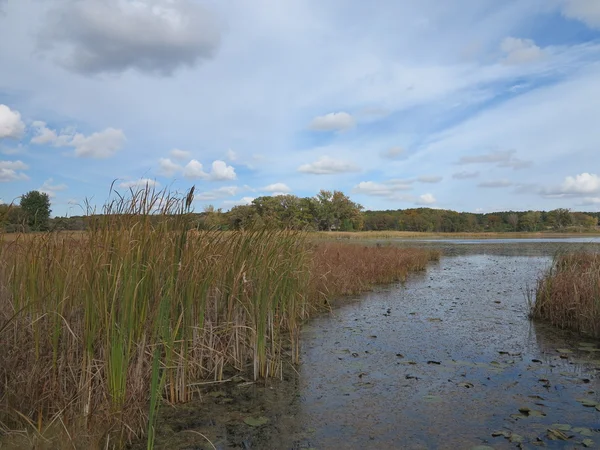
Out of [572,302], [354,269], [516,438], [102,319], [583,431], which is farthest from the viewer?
[354,269]

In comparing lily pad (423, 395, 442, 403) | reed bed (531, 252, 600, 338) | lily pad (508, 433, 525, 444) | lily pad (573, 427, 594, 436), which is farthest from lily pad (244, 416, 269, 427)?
reed bed (531, 252, 600, 338)

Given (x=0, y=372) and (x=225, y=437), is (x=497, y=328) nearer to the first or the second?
(x=225, y=437)

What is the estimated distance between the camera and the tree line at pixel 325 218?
4793mm

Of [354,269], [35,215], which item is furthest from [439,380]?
[354,269]

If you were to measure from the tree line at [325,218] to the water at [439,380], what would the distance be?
252 centimetres

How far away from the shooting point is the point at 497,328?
8.76m

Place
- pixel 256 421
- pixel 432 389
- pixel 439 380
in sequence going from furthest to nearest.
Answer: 1. pixel 439 380
2. pixel 432 389
3. pixel 256 421

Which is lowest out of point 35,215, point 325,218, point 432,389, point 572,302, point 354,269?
point 432,389

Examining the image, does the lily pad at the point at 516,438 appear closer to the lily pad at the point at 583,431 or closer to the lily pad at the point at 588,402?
the lily pad at the point at 583,431

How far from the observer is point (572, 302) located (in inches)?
339

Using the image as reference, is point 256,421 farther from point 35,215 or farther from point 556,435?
point 35,215

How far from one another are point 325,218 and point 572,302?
78.9 m

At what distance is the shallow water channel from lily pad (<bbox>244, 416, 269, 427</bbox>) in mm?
84

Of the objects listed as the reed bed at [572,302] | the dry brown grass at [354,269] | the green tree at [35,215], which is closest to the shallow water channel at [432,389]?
the reed bed at [572,302]
